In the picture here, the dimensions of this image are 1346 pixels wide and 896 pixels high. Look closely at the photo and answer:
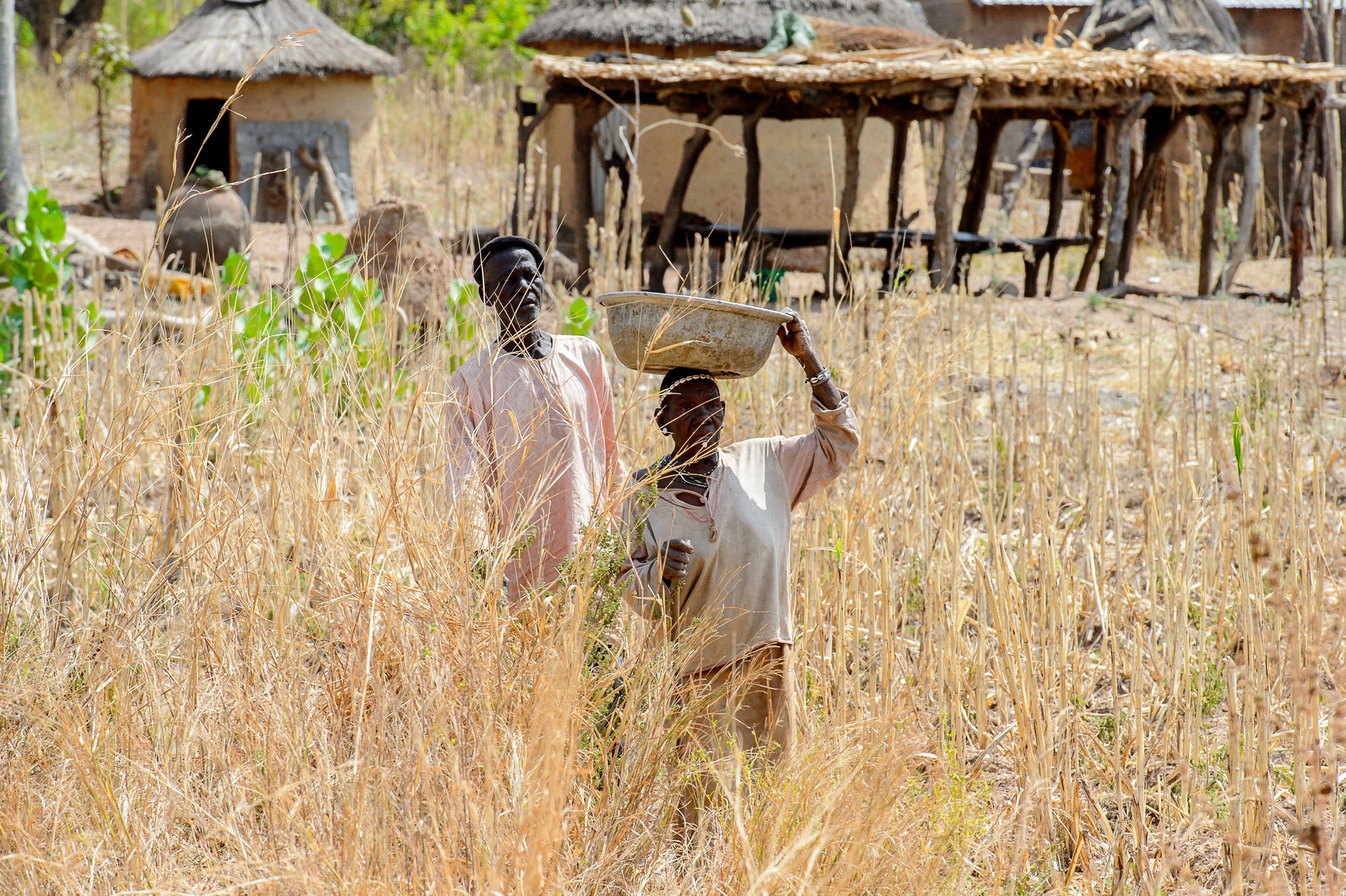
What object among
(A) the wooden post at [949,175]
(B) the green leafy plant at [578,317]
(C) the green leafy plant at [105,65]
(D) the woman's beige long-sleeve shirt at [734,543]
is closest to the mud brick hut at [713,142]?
(A) the wooden post at [949,175]

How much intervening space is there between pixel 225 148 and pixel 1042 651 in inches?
477

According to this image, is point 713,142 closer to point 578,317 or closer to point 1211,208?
point 1211,208

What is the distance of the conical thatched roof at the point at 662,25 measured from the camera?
A: 1051 cm

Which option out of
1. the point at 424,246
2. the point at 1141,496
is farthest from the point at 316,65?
the point at 1141,496

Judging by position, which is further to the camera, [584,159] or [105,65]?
[105,65]

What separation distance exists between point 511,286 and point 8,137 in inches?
201

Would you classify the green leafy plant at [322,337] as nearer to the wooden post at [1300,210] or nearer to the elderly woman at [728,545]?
the elderly woman at [728,545]

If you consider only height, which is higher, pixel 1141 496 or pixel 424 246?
pixel 424 246

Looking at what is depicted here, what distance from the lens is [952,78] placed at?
7.13 m

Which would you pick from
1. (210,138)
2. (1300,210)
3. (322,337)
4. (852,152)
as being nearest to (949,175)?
(852,152)

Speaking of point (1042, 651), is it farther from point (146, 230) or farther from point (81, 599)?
point (146, 230)

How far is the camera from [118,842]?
191 centimetres

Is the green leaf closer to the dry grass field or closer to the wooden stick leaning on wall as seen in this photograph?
the dry grass field

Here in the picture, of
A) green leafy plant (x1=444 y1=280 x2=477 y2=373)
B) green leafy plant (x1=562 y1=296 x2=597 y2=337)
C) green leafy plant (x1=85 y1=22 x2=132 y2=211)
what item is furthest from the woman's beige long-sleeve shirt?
green leafy plant (x1=85 y1=22 x2=132 y2=211)
